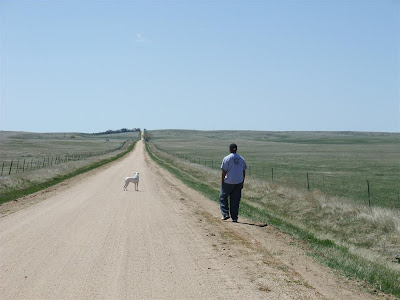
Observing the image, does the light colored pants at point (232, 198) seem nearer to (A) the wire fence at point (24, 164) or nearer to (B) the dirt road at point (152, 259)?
(B) the dirt road at point (152, 259)

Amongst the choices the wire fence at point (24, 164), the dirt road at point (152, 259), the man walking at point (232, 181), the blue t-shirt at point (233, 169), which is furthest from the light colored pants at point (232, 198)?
the wire fence at point (24, 164)

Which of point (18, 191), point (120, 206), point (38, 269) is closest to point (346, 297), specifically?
point (38, 269)

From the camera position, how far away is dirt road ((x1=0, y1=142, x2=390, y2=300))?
20.6ft

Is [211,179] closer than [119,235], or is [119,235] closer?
[119,235]

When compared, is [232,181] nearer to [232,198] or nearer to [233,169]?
[233,169]

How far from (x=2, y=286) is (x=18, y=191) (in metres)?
16.3

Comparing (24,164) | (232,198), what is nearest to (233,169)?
(232,198)

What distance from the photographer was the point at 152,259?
8023 mm

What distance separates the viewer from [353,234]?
14.5 metres

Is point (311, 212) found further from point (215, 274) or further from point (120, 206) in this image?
point (215, 274)

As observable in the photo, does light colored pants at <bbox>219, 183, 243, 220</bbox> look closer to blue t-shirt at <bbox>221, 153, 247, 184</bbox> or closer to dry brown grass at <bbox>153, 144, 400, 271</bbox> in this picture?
blue t-shirt at <bbox>221, 153, 247, 184</bbox>

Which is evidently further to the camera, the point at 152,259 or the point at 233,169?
the point at 233,169

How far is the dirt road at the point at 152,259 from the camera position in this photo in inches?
247

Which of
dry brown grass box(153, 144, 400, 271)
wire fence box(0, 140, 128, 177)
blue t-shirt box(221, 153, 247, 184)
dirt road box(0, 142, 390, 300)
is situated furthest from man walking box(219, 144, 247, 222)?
wire fence box(0, 140, 128, 177)
